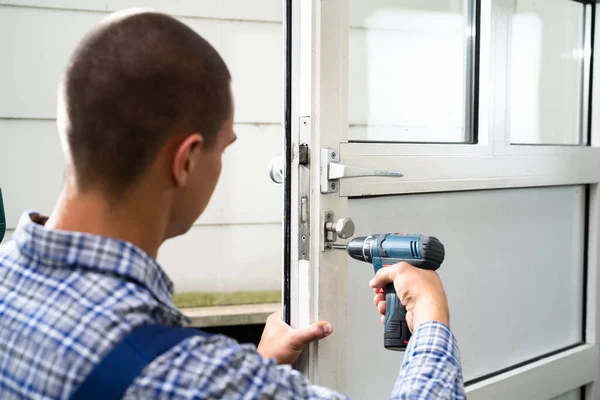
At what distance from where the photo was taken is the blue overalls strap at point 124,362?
0.55 metres

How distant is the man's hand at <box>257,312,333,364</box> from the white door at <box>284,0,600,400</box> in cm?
3

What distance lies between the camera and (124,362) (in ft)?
1.86

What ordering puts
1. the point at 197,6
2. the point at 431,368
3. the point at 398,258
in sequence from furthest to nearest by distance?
the point at 197,6, the point at 398,258, the point at 431,368

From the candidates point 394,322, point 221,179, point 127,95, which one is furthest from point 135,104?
point 221,179

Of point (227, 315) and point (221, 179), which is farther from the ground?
point (221, 179)

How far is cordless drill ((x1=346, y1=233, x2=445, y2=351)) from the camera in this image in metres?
1.03

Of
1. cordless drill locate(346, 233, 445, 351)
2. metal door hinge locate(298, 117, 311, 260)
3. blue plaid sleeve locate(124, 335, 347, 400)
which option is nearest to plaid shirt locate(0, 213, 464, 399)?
blue plaid sleeve locate(124, 335, 347, 400)

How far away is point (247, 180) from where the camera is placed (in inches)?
106

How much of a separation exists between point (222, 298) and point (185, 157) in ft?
7.01

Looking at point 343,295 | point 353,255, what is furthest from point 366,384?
point 353,255

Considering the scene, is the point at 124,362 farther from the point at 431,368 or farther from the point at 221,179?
the point at 221,179

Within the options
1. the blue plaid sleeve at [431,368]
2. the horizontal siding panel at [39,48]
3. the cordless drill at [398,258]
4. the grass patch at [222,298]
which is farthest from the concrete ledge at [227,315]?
the blue plaid sleeve at [431,368]

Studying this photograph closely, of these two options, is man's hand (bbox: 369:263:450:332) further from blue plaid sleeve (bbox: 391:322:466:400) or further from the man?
the man

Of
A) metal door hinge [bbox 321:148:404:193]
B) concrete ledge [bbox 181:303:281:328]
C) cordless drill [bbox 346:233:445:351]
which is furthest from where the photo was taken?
concrete ledge [bbox 181:303:281:328]
